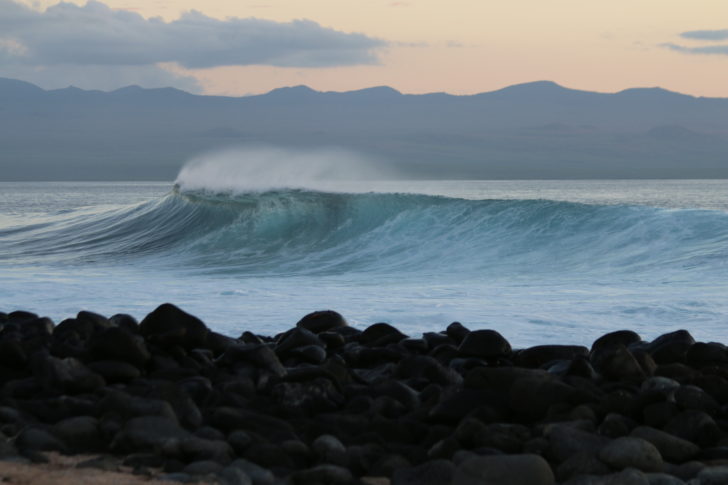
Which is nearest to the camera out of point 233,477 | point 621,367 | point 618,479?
point 618,479

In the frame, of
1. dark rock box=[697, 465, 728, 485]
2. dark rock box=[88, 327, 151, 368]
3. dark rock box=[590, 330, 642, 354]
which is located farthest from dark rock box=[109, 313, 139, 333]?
dark rock box=[697, 465, 728, 485]

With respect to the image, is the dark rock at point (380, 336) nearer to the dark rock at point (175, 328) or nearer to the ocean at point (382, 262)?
the dark rock at point (175, 328)

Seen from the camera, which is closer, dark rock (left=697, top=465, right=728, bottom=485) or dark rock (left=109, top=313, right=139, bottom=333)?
dark rock (left=697, top=465, right=728, bottom=485)

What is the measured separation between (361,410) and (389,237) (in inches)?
599

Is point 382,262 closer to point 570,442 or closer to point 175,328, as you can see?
point 175,328

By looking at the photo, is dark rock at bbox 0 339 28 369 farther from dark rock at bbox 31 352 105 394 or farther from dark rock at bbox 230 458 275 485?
dark rock at bbox 230 458 275 485

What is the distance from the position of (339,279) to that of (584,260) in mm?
4413

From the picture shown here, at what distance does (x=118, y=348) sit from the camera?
4.76 metres

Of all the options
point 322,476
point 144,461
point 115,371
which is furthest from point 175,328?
point 322,476

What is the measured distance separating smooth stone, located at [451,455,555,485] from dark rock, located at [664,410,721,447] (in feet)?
2.77

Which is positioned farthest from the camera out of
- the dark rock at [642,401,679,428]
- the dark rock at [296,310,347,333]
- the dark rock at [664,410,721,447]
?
the dark rock at [296,310,347,333]

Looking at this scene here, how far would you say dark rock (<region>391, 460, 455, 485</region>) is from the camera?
3180 millimetres

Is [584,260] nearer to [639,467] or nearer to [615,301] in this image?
[615,301]

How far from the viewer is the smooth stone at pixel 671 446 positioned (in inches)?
136
